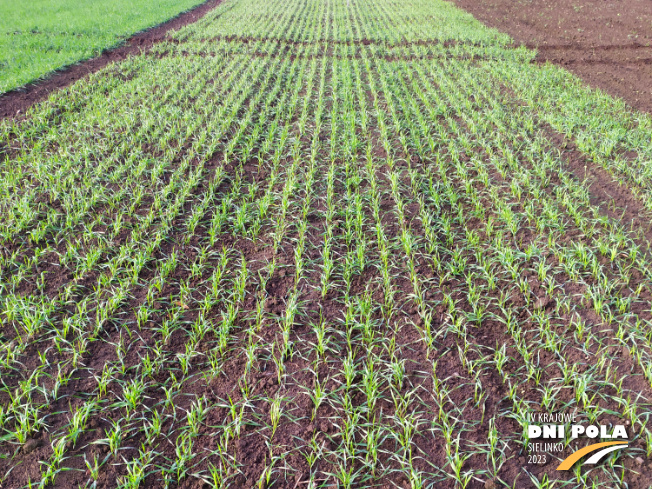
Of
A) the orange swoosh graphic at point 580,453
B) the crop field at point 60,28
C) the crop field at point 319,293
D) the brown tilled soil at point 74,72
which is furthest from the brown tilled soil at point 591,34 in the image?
the crop field at point 60,28

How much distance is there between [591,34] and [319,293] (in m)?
15.5

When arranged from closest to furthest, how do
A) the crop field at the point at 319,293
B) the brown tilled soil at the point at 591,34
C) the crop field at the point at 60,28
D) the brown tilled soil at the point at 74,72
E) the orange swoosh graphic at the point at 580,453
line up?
the orange swoosh graphic at the point at 580,453 < the crop field at the point at 319,293 < the brown tilled soil at the point at 74,72 < the brown tilled soil at the point at 591,34 < the crop field at the point at 60,28

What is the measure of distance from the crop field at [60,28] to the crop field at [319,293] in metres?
3.25

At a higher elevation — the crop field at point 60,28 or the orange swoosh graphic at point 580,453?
the crop field at point 60,28

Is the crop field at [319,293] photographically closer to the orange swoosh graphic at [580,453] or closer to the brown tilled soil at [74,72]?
the orange swoosh graphic at [580,453]

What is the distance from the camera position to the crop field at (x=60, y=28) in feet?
35.2

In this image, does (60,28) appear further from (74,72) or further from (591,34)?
(591,34)

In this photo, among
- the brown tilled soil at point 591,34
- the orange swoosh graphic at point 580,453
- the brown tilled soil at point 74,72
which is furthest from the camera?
the brown tilled soil at point 591,34

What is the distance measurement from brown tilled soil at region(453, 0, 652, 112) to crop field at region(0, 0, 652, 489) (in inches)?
97.5

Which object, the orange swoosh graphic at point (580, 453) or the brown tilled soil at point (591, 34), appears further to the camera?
the brown tilled soil at point (591, 34)

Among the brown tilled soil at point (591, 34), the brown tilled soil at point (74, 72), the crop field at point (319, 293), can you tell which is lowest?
the crop field at point (319, 293)

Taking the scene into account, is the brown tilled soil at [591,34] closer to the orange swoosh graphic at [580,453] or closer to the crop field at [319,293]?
the crop field at [319,293]

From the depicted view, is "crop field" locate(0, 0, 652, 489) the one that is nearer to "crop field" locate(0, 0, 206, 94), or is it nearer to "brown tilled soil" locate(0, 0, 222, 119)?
"brown tilled soil" locate(0, 0, 222, 119)

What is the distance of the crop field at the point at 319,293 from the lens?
9.40 ft
